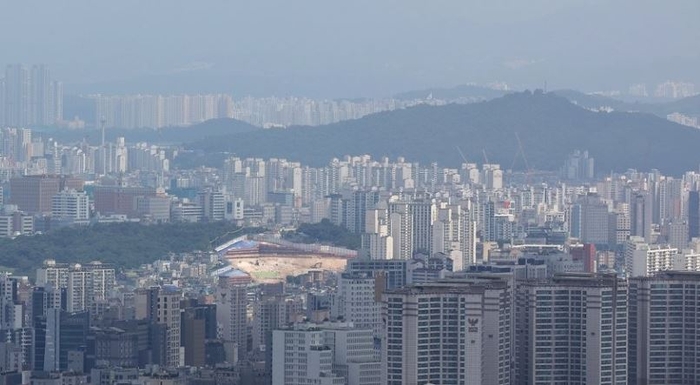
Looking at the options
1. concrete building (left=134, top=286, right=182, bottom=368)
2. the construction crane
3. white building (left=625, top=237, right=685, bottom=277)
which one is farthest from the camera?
the construction crane

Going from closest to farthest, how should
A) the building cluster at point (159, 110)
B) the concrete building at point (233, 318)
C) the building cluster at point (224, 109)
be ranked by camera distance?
1. the concrete building at point (233, 318)
2. the building cluster at point (224, 109)
3. the building cluster at point (159, 110)

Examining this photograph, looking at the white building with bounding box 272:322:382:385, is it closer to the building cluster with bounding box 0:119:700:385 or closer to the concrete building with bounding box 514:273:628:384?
the building cluster with bounding box 0:119:700:385

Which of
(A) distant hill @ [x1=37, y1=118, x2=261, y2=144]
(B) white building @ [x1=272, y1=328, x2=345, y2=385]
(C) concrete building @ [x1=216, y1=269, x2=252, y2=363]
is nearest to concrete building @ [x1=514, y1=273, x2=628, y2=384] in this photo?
(B) white building @ [x1=272, y1=328, x2=345, y2=385]

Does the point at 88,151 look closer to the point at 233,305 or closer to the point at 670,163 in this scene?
the point at 670,163

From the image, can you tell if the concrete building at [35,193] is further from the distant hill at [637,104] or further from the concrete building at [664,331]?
the concrete building at [664,331]

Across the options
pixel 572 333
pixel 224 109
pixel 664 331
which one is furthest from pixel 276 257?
pixel 224 109

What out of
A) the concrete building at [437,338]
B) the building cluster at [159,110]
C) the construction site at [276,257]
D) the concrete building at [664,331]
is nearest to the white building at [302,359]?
the concrete building at [437,338]
